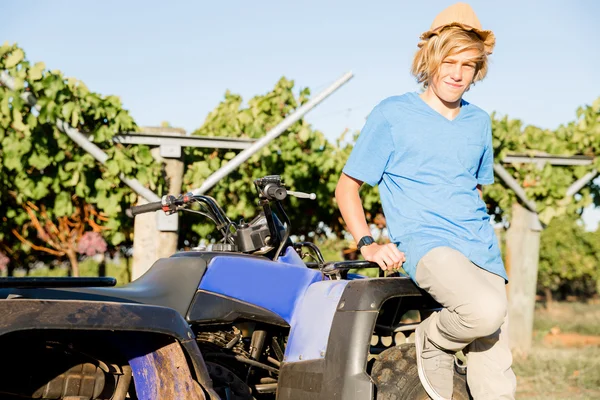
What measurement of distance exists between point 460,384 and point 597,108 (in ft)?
20.0

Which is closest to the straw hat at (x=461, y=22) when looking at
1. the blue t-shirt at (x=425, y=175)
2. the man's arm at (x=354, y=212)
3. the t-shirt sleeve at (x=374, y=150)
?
the blue t-shirt at (x=425, y=175)

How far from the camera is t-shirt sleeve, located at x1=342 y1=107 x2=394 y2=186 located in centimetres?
291

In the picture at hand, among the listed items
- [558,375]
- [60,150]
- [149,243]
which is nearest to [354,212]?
[149,243]

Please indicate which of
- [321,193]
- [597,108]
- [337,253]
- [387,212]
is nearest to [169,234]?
[321,193]

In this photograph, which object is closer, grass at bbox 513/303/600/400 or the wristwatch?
the wristwatch

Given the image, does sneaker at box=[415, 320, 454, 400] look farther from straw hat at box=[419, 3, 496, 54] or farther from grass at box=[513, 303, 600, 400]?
grass at box=[513, 303, 600, 400]

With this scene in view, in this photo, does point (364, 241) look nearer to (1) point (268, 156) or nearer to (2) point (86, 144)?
(2) point (86, 144)

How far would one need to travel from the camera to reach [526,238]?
8.39 metres

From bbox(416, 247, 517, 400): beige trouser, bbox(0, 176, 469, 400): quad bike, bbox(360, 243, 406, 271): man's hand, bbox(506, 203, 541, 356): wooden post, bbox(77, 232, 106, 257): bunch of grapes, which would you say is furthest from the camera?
bbox(506, 203, 541, 356): wooden post

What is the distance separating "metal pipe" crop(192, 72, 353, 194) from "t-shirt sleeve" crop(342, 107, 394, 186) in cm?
347

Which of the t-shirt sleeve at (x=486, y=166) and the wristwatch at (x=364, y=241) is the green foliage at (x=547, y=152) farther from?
the wristwatch at (x=364, y=241)

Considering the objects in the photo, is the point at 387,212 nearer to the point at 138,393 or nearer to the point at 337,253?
the point at 138,393

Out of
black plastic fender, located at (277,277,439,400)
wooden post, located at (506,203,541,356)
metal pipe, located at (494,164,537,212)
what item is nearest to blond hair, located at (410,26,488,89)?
black plastic fender, located at (277,277,439,400)

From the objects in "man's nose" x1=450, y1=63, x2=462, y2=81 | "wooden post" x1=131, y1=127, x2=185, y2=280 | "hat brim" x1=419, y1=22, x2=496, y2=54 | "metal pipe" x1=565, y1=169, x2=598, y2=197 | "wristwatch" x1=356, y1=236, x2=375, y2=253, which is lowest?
"wooden post" x1=131, y1=127, x2=185, y2=280
